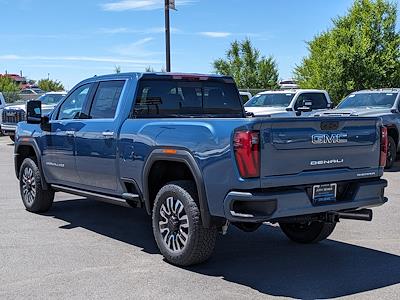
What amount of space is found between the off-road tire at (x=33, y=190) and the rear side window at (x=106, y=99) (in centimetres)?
165

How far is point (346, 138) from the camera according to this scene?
17.8ft

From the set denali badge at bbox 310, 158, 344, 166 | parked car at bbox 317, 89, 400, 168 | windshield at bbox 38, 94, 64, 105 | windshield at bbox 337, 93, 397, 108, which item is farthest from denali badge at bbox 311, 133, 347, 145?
windshield at bbox 38, 94, 64, 105

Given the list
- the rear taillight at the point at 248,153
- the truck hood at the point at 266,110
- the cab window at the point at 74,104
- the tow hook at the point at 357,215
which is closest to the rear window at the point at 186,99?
the cab window at the point at 74,104

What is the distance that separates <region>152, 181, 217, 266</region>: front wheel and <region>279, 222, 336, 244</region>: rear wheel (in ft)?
4.98

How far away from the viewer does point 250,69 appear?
38.2 meters

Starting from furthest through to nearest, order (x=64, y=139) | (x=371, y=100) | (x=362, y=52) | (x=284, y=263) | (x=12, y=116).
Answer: (x=362, y=52) → (x=12, y=116) → (x=371, y=100) → (x=64, y=139) → (x=284, y=263)

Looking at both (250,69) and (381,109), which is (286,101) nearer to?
(381,109)

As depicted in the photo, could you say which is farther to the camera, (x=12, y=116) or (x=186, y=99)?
(x=12, y=116)

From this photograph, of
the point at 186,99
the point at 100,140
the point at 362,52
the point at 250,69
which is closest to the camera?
the point at 100,140

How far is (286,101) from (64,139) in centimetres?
1101

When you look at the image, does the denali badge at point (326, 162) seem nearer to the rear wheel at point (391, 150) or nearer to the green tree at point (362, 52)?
the rear wheel at point (391, 150)

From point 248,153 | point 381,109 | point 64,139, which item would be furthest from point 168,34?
point 248,153

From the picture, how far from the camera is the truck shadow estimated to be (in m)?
5.09

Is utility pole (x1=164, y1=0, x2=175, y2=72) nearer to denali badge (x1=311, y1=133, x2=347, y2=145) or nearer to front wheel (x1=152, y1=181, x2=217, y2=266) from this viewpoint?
front wheel (x1=152, y1=181, x2=217, y2=266)
